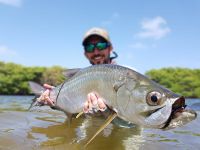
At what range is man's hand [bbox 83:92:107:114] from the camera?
12.8 feet

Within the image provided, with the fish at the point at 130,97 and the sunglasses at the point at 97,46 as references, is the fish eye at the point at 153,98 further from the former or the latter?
the sunglasses at the point at 97,46

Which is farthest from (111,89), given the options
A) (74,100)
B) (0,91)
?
(0,91)

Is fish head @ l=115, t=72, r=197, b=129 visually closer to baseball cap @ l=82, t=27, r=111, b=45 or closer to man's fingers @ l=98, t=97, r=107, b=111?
man's fingers @ l=98, t=97, r=107, b=111

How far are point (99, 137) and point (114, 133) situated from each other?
0.52 meters

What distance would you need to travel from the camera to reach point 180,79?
80.8 meters

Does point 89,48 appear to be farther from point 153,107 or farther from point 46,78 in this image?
point 46,78

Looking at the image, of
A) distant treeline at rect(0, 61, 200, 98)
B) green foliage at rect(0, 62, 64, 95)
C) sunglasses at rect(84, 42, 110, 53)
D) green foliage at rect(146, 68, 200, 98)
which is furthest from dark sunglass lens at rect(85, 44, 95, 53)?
green foliage at rect(146, 68, 200, 98)

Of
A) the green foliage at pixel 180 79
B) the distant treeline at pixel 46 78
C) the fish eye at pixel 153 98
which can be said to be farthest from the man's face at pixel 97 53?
the green foliage at pixel 180 79

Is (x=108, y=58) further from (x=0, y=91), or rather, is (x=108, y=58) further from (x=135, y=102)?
(x=0, y=91)

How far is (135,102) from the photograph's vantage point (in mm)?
3461

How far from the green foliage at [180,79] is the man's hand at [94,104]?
7045 centimetres

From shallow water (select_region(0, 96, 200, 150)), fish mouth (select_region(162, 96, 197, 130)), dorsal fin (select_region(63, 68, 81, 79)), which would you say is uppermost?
dorsal fin (select_region(63, 68, 81, 79))

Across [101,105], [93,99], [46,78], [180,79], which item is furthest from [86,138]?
[180,79]

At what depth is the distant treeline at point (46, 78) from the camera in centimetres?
7244
